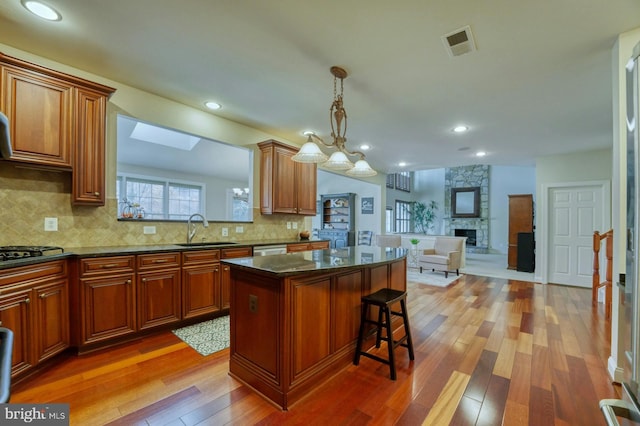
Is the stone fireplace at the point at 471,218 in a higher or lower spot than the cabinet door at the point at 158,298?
higher

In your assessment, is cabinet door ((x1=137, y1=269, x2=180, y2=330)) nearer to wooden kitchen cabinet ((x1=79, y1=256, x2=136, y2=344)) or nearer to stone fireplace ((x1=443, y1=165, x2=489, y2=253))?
wooden kitchen cabinet ((x1=79, y1=256, x2=136, y2=344))

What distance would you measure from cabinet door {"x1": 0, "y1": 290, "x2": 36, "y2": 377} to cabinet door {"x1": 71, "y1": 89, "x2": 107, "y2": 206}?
3.16ft

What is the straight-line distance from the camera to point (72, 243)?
2682mm

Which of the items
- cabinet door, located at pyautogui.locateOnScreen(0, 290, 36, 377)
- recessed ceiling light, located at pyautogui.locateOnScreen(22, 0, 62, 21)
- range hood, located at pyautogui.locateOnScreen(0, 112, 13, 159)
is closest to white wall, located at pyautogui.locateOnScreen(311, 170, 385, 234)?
recessed ceiling light, located at pyautogui.locateOnScreen(22, 0, 62, 21)

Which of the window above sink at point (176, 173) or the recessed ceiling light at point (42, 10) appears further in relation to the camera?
the window above sink at point (176, 173)

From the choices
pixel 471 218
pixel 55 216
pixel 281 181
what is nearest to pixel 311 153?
pixel 281 181

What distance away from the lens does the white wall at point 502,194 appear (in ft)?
33.6

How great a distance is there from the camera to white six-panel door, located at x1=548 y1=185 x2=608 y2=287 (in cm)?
512

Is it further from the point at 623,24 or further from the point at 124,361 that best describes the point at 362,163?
the point at 124,361

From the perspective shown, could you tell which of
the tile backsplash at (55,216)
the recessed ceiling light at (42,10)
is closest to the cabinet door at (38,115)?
the tile backsplash at (55,216)

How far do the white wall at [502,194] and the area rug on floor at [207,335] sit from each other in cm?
1068

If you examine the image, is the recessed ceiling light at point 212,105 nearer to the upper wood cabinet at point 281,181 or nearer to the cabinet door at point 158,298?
the upper wood cabinet at point 281,181

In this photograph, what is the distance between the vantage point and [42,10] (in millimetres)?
1922

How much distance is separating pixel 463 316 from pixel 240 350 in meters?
2.84
